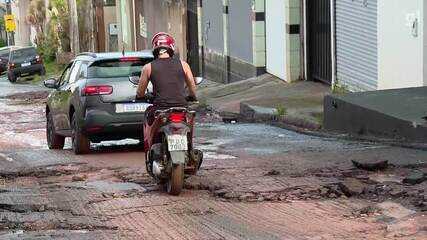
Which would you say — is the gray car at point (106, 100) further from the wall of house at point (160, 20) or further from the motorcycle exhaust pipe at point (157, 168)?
the wall of house at point (160, 20)

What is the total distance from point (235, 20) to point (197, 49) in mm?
6418

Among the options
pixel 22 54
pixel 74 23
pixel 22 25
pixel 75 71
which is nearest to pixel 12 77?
pixel 22 54

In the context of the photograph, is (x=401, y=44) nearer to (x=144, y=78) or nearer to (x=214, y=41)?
(x=144, y=78)

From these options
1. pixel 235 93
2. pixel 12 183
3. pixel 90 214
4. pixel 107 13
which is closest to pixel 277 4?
pixel 235 93

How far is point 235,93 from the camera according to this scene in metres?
23.5

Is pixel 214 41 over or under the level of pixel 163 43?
under

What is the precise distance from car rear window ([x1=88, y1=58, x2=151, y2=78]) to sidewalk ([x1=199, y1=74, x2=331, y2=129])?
372cm

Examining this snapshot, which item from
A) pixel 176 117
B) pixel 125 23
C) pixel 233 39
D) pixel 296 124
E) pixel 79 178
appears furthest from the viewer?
pixel 125 23

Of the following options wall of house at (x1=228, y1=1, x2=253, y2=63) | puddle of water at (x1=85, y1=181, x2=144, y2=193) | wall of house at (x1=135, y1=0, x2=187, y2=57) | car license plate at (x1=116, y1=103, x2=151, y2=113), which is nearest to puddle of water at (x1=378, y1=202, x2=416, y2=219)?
puddle of water at (x1=85, y1=181, x2=144, y2=193)

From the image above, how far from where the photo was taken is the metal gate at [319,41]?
838 inches

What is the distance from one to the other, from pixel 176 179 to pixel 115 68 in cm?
488

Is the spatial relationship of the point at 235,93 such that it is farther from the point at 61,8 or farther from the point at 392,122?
the point at 61,8

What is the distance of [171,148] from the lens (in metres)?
8.84

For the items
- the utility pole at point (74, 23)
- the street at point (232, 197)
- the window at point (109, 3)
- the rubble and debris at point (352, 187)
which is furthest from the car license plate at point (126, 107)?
the window at point (109, 3)
